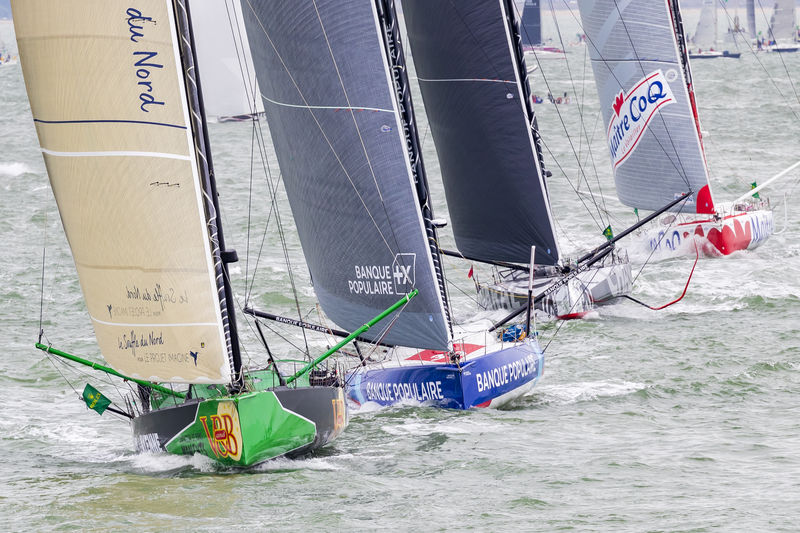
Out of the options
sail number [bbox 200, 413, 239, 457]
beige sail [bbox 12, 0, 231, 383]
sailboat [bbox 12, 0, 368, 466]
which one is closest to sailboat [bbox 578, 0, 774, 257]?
sailboat [bbox 12, 0, 368, 466]

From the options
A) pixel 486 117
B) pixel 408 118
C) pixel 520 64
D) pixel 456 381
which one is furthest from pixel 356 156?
pixel 520 64

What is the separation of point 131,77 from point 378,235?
3655mm

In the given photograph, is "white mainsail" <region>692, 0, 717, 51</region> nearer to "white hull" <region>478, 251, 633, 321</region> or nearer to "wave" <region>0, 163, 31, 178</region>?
"wave" <region>0, 163, 31, 178</region>

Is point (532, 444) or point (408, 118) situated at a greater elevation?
point (408, 118)

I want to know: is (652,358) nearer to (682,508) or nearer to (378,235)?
(378,235)

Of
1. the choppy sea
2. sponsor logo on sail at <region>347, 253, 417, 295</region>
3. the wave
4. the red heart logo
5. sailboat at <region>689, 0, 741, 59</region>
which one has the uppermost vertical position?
sailboat at <region>689, 0, 741, 59</region>

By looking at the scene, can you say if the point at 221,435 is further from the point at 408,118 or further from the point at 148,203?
the point at 408,118

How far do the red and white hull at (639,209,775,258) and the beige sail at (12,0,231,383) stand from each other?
14.9m

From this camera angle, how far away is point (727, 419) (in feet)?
45.3

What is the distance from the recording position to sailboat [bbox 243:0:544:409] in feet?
44.7

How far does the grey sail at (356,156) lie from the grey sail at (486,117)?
4.28 meters

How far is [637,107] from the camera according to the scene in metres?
22.5

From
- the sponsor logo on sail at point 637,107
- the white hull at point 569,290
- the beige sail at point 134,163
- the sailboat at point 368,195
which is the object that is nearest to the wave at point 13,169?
the sponsor logo on sail at point 637,107

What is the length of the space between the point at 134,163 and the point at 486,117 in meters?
7.84
